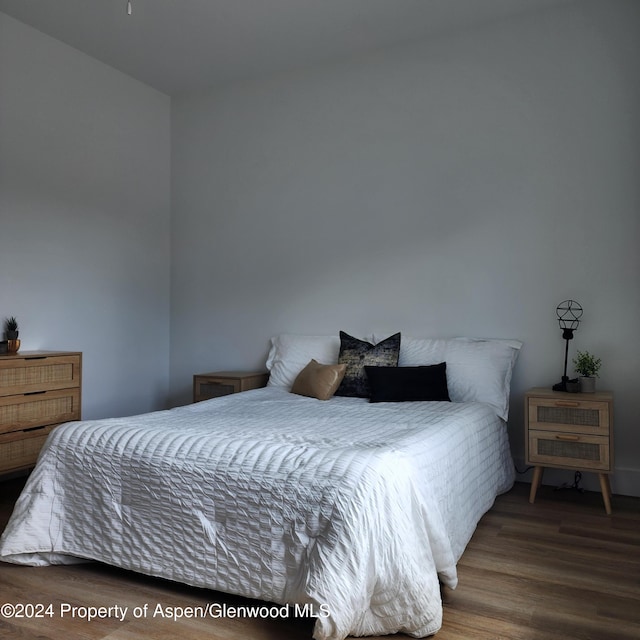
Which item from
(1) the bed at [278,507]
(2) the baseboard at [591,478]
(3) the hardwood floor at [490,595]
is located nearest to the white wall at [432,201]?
(2) the baseboard at [591,478]

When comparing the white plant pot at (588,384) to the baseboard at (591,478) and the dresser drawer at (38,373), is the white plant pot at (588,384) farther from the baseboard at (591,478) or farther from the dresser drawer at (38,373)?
the dresser drawer at (38,373)

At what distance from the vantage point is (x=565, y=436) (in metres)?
3.16

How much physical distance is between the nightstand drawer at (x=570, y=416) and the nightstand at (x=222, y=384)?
1965 mm

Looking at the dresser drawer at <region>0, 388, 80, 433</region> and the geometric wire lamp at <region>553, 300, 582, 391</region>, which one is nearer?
the dresser drawer at <region>0, 388, 80, 433</region>

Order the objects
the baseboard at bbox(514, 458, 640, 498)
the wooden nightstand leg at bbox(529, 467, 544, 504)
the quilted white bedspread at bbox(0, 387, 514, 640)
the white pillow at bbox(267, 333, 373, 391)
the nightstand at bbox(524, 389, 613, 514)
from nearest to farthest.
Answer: the quilted white bedspread at bbox(0, 387, 514, 640) < the nightstand at bbox(524, 389, 613, 514) < the wooden nightstand leg at bbox(529, 467, 544, 504) < the baseboard at bbox(514, 458, 640, 498) < the white pillow at bbox(267, 333, 373, 391)

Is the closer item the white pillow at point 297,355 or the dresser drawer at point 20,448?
the dresser drawer at point 20,448

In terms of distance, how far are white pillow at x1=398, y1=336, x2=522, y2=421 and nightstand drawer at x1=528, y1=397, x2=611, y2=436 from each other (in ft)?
0.83

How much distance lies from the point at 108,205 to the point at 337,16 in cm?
218

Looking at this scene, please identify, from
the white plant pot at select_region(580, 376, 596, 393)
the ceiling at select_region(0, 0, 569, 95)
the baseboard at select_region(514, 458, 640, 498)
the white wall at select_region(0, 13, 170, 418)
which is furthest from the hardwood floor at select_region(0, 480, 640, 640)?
the ceiling at select_region(0, 0, 569, 95)

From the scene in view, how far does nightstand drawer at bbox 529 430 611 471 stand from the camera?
10.1ft

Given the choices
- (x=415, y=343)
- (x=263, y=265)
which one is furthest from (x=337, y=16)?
(x=415, y=343)

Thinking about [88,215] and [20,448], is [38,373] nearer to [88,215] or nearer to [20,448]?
[20,448]

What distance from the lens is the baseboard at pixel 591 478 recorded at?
3.43 meters

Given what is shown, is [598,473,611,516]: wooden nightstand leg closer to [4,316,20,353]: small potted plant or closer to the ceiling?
the ceiling
